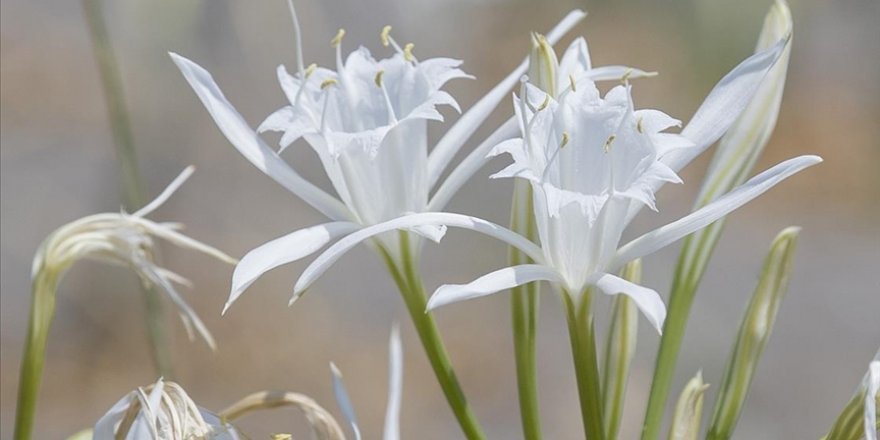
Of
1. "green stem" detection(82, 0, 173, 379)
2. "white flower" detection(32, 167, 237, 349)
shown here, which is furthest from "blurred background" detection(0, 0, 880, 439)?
"white flower" detection(32, 167, 237, 349)

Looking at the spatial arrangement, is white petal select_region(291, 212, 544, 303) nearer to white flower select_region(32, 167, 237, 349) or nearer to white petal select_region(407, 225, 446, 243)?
white petal select_region(407, 225, 446, 243)

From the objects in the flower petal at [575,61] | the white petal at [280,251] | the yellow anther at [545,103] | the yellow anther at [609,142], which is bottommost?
the white petal at [280,251]

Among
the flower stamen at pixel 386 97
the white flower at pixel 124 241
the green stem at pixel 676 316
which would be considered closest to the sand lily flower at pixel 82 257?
the white flower at pixel 124 241

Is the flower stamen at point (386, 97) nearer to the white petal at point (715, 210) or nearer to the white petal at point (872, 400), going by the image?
the white petal at point (715, 210)

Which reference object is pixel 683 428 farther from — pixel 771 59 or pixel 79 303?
pixel 79 303

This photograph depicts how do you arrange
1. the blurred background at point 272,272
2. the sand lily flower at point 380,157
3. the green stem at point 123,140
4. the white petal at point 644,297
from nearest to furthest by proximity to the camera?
the white petal at point 644,297 → the sand lily flower at point 380,157 → the green stem at point 123,140 → the blurred background at point 272,272

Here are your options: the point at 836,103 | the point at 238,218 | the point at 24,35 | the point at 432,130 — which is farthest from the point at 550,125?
the point at 836,103
